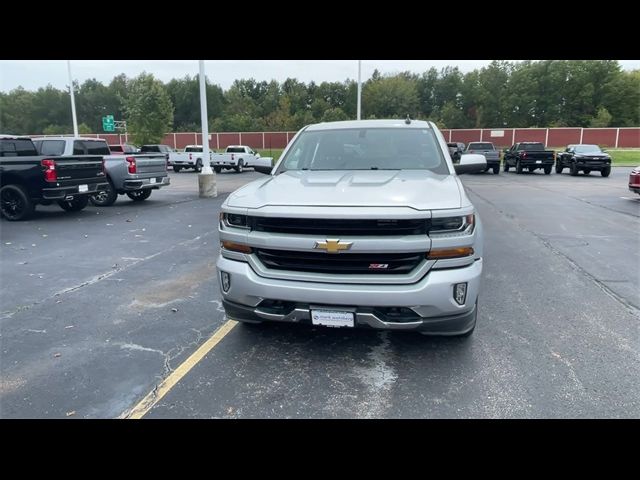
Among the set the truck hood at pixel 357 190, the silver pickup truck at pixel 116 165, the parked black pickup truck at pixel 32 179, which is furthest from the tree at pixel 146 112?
the truck hood at pixel 357 190

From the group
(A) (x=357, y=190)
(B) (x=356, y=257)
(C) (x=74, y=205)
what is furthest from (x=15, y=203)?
(B) (x=356, y=257)

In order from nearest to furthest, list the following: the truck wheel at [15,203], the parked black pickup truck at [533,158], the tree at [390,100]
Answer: the truck wheel at [15,203] < the parked black pickup truck at [533,158] < the tree at [390,100]

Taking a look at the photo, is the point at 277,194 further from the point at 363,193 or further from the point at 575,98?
the point at 575,98

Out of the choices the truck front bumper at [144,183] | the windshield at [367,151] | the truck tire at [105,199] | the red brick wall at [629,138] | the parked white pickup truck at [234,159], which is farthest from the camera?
the red brick wall at [629,138]

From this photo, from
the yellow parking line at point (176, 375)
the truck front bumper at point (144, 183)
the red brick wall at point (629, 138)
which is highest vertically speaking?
the red brick wall at point (629, 138)

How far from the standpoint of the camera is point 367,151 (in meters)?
5.05

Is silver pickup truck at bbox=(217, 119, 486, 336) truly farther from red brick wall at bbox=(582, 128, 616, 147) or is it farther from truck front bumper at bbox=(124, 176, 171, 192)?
red brick wall at bbox=(582, 128, 616, 147)

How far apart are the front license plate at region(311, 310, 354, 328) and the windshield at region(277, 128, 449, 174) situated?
1927 millimetres

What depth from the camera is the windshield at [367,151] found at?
4.84m

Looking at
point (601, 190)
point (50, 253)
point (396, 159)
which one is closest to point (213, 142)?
point (601, 190)

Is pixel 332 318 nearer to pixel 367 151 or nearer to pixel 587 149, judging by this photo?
pixel 367 151

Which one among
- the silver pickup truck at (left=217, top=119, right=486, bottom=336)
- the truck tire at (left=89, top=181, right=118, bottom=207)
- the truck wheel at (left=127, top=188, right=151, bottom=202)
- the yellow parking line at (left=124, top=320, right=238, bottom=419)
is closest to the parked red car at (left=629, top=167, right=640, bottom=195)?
the silver pickup truck at (left=217, top=119, right=486, bottom=336)

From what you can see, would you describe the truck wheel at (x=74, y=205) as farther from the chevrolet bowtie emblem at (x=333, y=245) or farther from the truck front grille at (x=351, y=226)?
the chevrolet bowtie emblem at (x=333, y=245)

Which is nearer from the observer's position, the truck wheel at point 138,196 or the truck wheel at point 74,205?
the truck wheel at point 74,205
